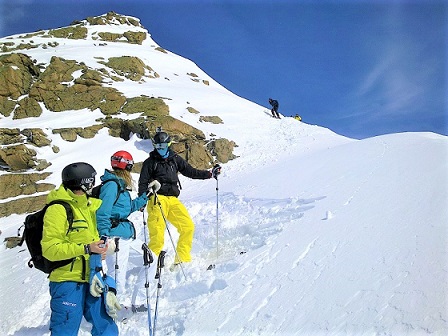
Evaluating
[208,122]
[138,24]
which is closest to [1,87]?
[208,122]

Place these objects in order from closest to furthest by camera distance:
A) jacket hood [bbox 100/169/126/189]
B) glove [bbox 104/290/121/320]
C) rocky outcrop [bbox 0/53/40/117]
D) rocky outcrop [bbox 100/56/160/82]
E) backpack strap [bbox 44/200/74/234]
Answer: backpack strap [bbox 44/200/74/234], glove [bbox 104/290/121/320], jacket hood [bbox 100/169/126/189], rocky outcrop [bbox 0/53/40/117], rocky outcrop [bbox 100/56/160/82]

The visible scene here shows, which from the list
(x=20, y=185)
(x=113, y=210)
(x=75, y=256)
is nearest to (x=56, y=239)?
(x=75, y=256)

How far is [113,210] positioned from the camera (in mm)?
3625

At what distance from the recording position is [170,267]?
196 inches

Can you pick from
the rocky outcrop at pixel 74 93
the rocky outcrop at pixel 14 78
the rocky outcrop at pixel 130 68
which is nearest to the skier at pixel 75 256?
the rocky outcrop at pixel 74 93

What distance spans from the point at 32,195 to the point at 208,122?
35.2 feet

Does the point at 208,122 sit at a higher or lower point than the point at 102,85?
lower

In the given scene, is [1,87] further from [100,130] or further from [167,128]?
[167,128]

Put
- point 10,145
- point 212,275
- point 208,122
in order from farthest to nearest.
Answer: point 208,122, point 10,145, point 212,275

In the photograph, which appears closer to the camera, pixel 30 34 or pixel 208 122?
pixel 208 122

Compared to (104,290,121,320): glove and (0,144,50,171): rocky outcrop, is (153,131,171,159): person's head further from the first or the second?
(0,144,50,171): rocky outcrop

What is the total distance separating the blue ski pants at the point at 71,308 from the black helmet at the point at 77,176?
87cm

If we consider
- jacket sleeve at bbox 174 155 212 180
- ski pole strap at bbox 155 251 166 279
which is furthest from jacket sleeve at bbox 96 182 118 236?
jacket sleeve at bbox 174 155 212 180

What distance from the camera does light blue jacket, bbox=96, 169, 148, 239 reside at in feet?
10.8
